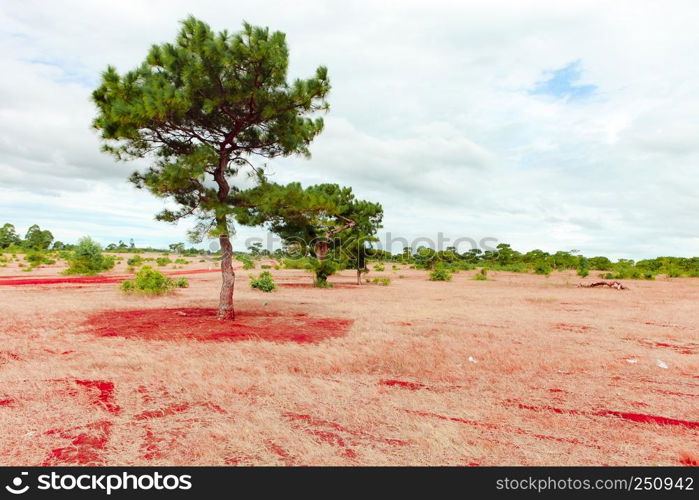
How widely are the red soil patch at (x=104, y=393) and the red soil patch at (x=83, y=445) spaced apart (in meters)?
0.52

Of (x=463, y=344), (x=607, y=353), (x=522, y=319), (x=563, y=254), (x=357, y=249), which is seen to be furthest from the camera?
(x=563, y=254)

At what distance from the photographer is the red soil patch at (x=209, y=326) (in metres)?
10.4

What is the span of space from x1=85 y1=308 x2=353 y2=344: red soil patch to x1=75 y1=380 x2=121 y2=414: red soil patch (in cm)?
332

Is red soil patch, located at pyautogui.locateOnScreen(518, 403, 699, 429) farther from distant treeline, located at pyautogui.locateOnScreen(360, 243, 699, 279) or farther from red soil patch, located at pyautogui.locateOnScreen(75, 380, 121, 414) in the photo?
distant treeline, located at pyautogui.locateOnScreen(360, 243, 699, 279)

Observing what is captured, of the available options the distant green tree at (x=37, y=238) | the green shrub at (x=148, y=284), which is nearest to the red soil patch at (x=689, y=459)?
the green shrub at (x=148, y=284)

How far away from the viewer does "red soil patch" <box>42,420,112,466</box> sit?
4168 millimetres

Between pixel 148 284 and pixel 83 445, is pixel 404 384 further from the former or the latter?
pixel 148 284

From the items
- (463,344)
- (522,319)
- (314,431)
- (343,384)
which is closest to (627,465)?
(314,431)

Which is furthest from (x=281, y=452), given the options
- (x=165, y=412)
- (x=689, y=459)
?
(x=689, y=459)

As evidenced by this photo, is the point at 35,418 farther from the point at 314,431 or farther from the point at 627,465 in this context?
the point at 627,465

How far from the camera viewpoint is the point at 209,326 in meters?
11.6

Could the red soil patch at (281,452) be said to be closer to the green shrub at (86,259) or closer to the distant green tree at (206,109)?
the distant green tree at (206,109)

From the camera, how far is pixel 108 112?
34.8ft

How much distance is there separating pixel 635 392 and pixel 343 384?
5.03 m
